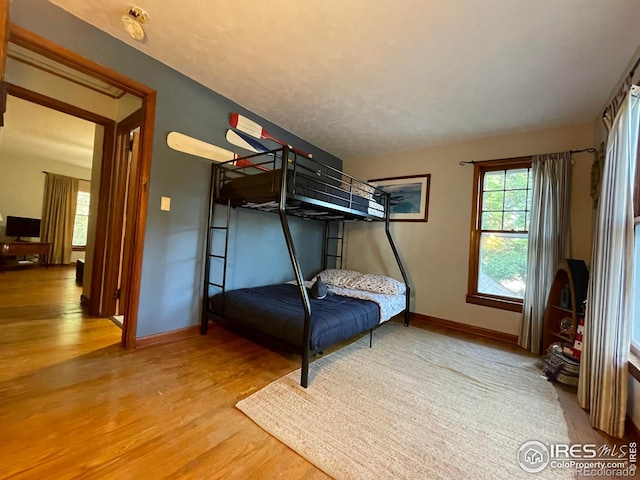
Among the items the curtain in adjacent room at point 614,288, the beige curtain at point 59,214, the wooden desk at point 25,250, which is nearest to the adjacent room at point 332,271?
the curtain in adjacent room at point 614,288

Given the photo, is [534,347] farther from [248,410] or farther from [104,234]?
[104,234]

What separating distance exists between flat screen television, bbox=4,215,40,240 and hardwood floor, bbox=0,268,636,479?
4689 millimetres

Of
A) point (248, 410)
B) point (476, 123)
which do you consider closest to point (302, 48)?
point (476, 123)

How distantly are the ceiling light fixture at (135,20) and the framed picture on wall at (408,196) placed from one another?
3170mm

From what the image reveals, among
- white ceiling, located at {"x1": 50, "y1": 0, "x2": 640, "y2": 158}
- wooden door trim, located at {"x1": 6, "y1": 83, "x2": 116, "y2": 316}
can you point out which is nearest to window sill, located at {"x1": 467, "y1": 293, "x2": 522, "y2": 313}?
white ceiling, located at {"x1": 50, "y1": 0, "x2": 640, "y2": 158}

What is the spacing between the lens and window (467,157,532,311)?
2.98 m

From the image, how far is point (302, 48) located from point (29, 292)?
4.77 metres

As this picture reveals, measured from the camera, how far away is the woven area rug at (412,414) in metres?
1.20

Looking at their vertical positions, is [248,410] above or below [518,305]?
below

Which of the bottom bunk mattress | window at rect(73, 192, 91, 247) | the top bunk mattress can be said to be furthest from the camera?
window at rect(73, 192, 91, 247)

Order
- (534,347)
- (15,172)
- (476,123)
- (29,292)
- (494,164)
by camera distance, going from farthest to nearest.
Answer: (15,172) → (29,292) → (494,164) → (476,123) → (534,347)

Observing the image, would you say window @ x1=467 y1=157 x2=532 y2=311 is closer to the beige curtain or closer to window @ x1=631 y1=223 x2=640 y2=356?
window @ x1=631 y1=223 x2=640 y2=356

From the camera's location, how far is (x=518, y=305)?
9.46 feet

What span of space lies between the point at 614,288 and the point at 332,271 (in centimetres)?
270
